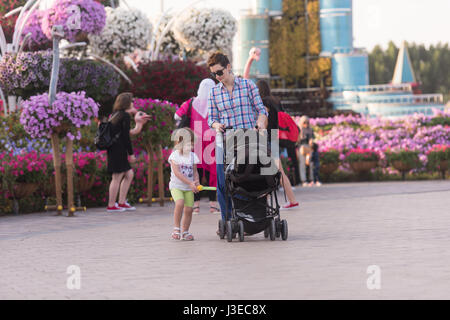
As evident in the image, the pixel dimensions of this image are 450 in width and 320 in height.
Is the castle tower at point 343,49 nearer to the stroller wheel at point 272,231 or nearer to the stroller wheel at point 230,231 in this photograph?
the stroller wheel at point 272,231

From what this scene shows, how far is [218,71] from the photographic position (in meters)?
9.10

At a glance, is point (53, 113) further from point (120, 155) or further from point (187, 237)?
point (187, 237)

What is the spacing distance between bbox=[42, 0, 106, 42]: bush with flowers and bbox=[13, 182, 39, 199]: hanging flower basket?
4.77m

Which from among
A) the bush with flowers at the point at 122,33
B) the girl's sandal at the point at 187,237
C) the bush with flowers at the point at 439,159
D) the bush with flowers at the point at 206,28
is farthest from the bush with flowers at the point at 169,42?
the girl's sandal at the point at 187,237

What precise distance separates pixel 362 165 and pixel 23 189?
36.2ft

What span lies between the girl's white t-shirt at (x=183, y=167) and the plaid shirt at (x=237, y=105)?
0.49m

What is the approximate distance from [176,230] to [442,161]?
1385cm

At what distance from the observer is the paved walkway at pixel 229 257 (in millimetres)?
5961

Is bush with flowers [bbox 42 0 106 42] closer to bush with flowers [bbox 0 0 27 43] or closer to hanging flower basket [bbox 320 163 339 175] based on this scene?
bush with flowers [bbox 0 0 27 43]

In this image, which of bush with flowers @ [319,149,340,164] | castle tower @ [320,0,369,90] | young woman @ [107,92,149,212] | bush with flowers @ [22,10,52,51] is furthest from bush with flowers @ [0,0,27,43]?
castle tower @ [320,0,369,90]

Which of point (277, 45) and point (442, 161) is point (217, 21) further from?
point (277, 45)

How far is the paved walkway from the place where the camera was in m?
5.96

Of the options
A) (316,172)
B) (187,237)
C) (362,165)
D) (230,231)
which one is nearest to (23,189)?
(187,237)

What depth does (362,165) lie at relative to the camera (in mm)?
22031
